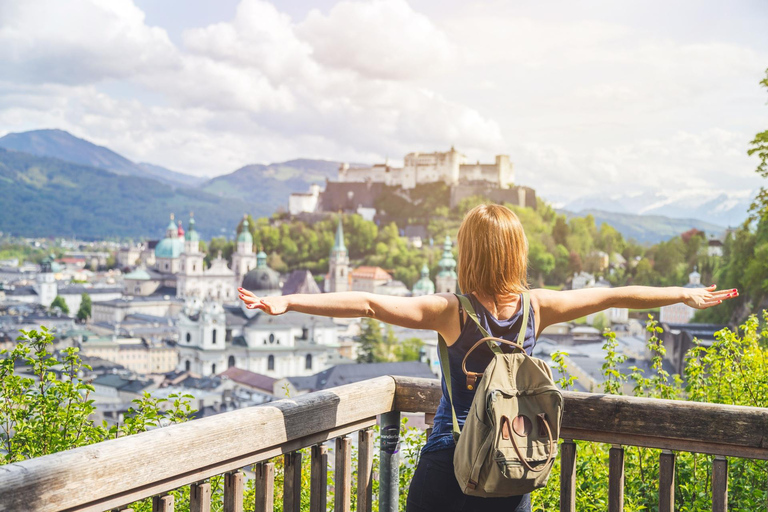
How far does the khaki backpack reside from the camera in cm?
173

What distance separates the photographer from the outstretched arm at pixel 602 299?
2.04 m

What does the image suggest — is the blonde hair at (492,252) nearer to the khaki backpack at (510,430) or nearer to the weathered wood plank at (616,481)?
the khaki backpack at (510,430)

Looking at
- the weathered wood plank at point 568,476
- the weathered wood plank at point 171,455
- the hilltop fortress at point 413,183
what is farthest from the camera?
the hilltop fortress at point 413,183

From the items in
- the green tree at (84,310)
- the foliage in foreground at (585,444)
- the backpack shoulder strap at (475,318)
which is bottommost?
the green tree at (84,310)

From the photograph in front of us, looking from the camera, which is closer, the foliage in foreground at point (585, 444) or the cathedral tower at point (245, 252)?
the foliage in foreground at point (585, 444)

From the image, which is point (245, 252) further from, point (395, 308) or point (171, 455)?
point (171, 455)

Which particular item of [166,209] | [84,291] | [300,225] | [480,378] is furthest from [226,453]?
[166,209]

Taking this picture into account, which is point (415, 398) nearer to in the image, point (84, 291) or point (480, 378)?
point (480, 378)

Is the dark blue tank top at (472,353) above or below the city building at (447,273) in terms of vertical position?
above

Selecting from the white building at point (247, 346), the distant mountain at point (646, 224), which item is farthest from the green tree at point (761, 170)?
the distant mountain at point (646, 224)

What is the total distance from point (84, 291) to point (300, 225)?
22.7 m

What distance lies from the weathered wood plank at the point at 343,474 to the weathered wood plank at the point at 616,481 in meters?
0.67

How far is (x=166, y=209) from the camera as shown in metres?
193

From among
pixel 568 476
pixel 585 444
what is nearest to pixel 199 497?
pixel 568 476
